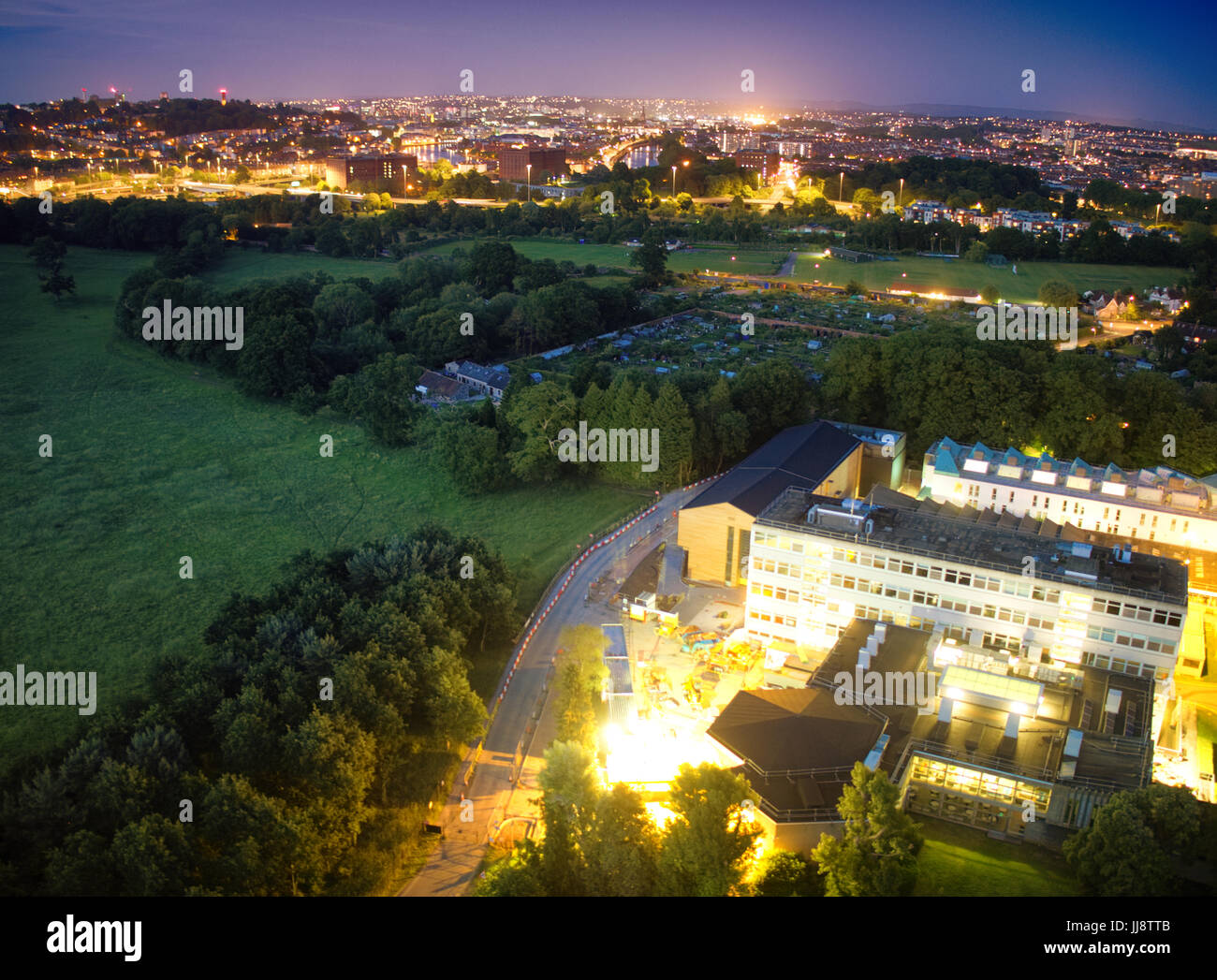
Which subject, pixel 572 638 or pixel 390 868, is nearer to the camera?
pixel 390 868

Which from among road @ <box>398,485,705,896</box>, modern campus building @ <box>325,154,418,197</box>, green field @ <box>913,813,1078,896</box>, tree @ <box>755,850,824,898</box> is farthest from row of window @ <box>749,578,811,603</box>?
modern campus building @ <box>325,154,418,197</box>

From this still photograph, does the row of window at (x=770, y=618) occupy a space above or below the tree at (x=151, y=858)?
above

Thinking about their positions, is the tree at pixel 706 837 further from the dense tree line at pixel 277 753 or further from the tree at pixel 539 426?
the tree at pixel 539 426

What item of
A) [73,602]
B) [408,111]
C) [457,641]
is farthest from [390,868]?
[408,111]

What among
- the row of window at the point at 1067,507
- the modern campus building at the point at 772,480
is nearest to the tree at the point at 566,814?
Answer: the modern campus building at the point at 772,480

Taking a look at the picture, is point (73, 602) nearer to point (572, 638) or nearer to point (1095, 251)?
point (572, 638)

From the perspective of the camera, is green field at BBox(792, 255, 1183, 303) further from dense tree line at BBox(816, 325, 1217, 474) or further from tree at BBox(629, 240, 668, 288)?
dense tree line at BBox(816, 325, 1217, 474)
